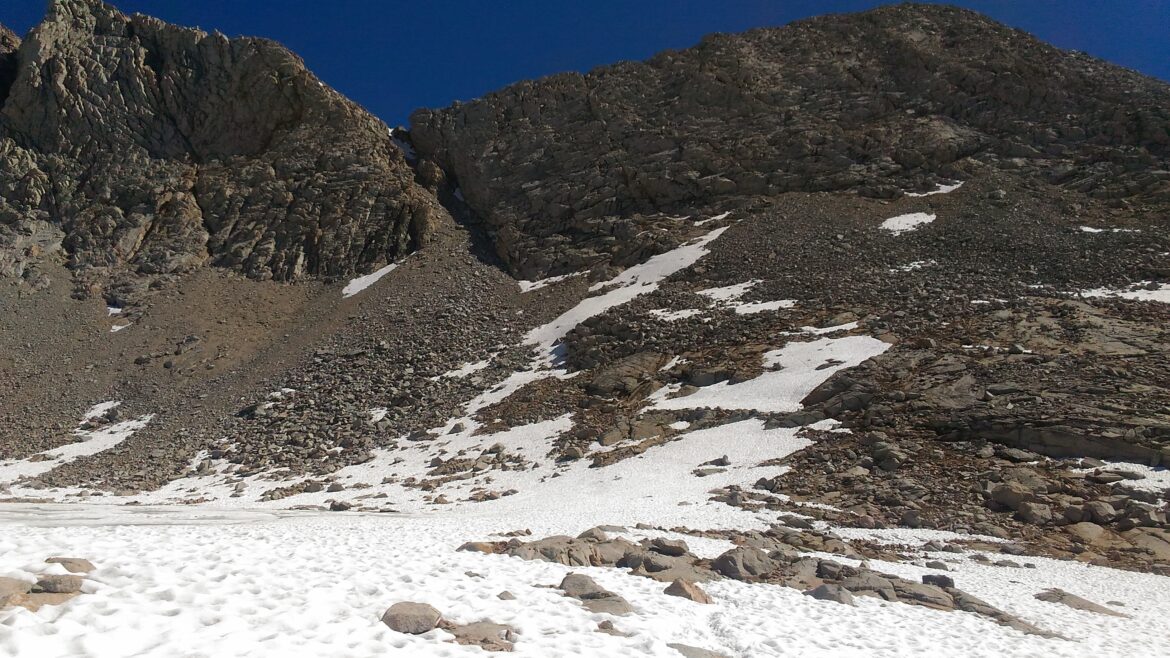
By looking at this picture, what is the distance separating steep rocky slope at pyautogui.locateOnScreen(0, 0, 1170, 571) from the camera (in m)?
18.5

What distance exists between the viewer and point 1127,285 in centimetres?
2727

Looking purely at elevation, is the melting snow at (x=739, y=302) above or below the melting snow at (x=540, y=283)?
below

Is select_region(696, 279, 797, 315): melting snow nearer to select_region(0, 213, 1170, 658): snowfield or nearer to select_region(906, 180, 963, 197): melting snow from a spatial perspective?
select_region(0, 213, 1170, 658): snowfield

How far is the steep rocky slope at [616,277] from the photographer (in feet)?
60.6

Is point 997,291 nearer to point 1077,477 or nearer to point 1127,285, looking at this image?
point 1127,285

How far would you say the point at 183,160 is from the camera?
53500mm

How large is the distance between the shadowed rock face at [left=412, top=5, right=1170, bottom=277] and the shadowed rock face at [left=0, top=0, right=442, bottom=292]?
26.1 ft

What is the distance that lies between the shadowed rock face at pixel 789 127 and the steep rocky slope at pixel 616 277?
0.28m

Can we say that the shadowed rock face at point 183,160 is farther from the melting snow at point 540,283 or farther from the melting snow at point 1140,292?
the melting snow at point 1140,292

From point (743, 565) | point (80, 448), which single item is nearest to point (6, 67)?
point (80, 448)

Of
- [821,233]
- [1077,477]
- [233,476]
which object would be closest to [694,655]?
[1077,477]

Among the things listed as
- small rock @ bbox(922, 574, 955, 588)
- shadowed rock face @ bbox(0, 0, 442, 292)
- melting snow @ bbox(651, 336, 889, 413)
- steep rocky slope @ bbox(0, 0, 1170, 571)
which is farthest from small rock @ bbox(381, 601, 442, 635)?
shadowed rock face @ bbox(0, 0, 442, 292)

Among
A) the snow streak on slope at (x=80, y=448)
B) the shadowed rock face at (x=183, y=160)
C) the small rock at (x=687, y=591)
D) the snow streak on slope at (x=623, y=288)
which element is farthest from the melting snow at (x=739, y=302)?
the snow streak on slope at (x=80, y=448)

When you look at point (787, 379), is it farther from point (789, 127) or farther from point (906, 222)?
point (789, 127)
